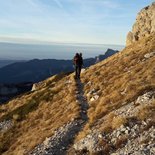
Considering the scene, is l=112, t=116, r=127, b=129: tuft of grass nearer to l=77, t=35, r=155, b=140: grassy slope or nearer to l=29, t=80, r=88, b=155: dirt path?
l=77, t=35, r=155, b=140: grassy slope

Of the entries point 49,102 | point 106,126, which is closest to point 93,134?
point 106,126

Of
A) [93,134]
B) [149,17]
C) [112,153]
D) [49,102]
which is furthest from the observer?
[149,17]

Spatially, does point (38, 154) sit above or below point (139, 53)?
below

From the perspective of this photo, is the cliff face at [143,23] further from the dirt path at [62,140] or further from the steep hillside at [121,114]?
the dirt path at [62,140]

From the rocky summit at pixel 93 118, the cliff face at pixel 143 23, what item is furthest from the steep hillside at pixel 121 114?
the cliff face at pixel 143 23

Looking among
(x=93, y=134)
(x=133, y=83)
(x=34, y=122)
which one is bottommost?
(x=34, y=122)

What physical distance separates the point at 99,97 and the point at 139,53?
14.7 m

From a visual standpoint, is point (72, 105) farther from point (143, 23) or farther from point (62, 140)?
point (143, 23)

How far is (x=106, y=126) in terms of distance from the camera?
73.6 feet

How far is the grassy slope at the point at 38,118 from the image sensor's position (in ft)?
88.9

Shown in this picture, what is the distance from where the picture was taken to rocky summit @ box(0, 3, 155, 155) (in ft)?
66.3

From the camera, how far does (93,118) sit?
25828 millimetres

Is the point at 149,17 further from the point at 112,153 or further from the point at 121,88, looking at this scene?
the point at 112,153

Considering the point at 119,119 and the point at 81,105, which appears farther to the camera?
the point at 81,105
